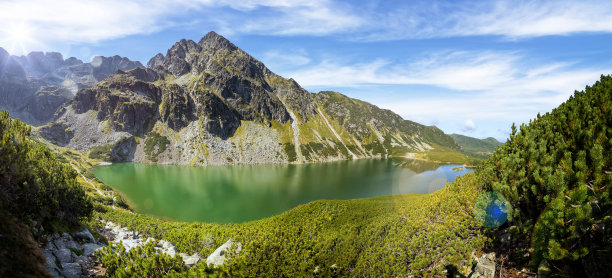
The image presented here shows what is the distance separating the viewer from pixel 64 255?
59.5 feet

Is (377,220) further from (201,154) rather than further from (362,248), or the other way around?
(201,154)

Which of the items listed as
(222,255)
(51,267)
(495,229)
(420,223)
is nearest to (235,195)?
(222,255)

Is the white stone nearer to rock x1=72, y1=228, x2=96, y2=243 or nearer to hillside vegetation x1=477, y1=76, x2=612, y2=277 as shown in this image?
rock x1=72, y1=228, x2=96, y2=243

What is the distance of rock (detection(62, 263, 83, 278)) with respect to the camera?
16.2 meters

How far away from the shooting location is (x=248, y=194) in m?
83.0

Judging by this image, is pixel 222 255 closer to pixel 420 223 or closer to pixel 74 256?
pixel 74 256

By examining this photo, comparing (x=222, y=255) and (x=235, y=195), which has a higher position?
(x=222, y=255)

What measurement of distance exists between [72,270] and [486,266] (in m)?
28.4

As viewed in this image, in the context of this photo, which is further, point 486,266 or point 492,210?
point 492,210

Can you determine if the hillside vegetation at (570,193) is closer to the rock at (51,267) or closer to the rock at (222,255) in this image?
the rock at (222,255)

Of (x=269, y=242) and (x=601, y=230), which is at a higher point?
(x=601, y=230)

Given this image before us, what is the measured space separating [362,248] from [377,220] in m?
8.86

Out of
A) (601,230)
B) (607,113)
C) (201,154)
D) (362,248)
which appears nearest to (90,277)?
(362,248)

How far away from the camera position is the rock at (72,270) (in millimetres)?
16241
